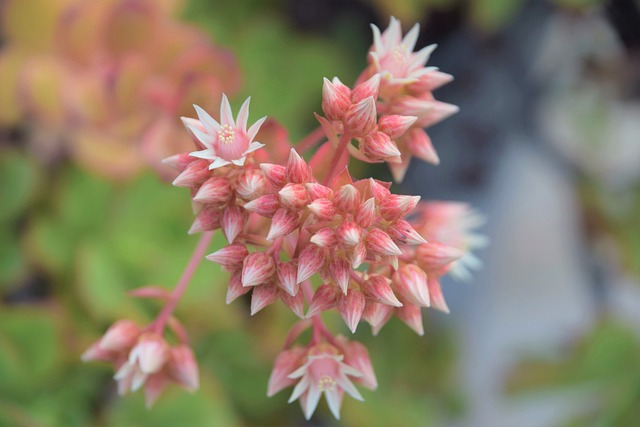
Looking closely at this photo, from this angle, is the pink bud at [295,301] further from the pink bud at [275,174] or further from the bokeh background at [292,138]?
the bokeh background at [292,138]

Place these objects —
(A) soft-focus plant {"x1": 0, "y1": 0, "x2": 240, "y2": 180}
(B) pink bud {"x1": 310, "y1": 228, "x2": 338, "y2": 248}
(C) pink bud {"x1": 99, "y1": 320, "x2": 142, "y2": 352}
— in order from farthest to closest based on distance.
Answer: (A) soft-focus plant {"x1": 0, "y1": 0, "x2": 240, "y2": 180} → (C) pink bud {"x1": 99, "y1": 320, "x2": 142, "y2": 352} → (B) pink bud {"x1": 310, "y1": 228, "x2": 338, "y2": 248}

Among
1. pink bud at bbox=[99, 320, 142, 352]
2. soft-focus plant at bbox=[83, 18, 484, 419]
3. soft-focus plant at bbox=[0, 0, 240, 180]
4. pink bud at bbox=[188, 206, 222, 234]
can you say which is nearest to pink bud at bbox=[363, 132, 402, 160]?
soft-focus plant at bbox=[83, 18, 484, 419]

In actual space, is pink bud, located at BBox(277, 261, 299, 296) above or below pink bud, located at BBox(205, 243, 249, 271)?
above

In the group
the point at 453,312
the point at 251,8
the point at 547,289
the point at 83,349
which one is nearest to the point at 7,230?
the point at 83,349


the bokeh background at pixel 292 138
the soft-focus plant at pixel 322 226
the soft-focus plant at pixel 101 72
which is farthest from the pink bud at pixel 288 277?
the soft-focus plant at pixel 101 72

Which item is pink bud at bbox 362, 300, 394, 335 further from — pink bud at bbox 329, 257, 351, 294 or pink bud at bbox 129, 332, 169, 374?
pink bud at bbox 129, 332, 169, 374

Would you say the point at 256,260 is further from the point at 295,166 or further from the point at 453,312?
the point at 453,312
